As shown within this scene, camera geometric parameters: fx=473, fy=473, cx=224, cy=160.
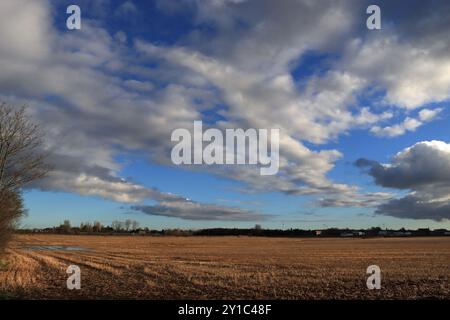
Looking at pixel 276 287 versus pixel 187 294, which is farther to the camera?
pixel 276 287

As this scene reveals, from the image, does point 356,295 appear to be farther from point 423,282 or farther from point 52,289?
point 52,289

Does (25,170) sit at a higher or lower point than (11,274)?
higher

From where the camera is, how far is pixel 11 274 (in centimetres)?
3142
